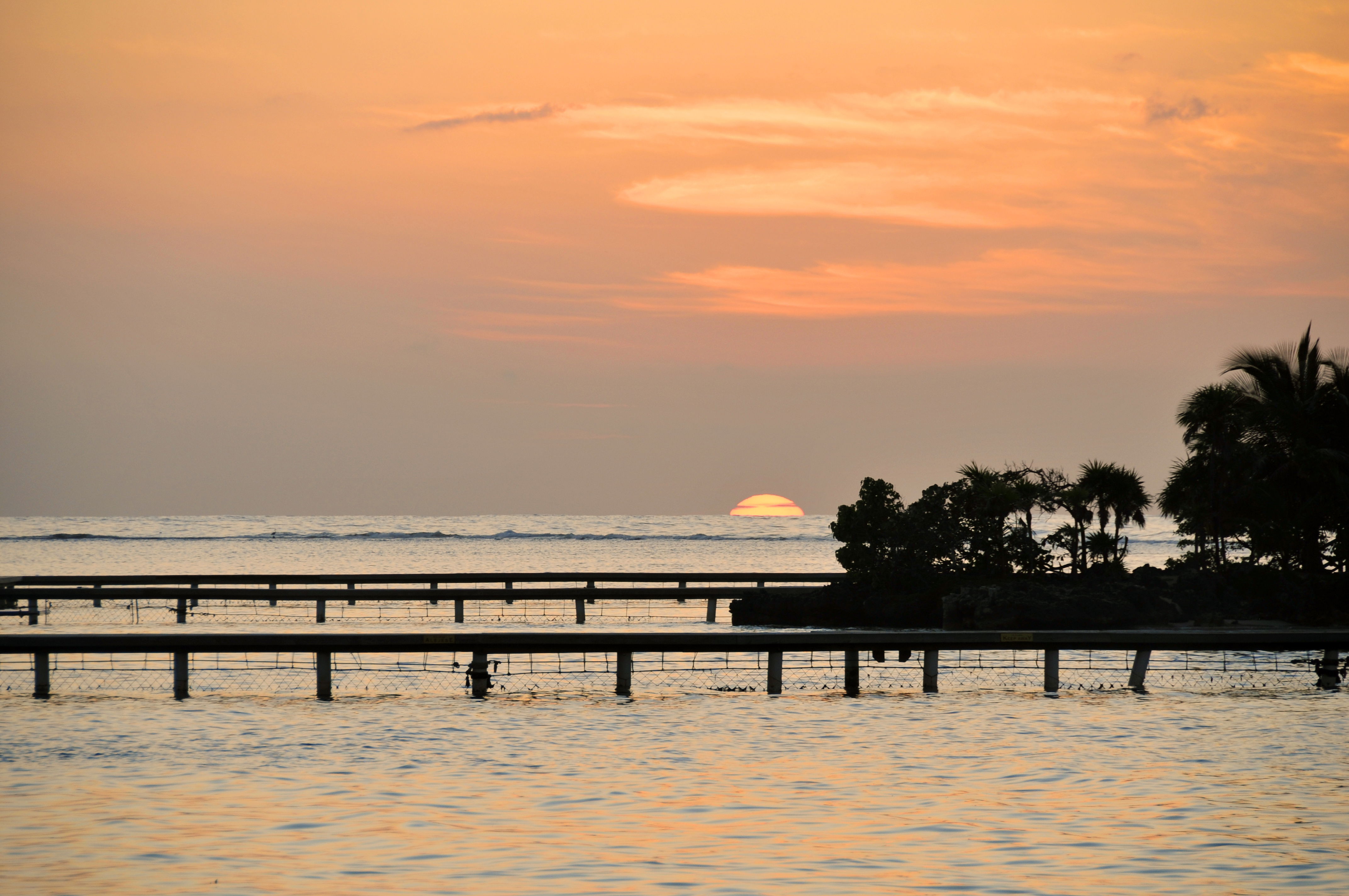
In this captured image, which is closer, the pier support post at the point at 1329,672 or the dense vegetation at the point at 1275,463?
the pier support post at the point at 1329,672

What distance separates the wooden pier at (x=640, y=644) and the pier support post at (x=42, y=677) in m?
0.02

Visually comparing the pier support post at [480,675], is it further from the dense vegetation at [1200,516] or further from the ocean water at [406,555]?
the ocean water at [406,555]

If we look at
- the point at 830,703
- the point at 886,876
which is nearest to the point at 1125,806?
the point at 886,876

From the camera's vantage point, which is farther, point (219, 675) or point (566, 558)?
point (566, 558)

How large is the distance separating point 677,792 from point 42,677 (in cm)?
1585

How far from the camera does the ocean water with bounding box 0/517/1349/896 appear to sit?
11391 millimetres

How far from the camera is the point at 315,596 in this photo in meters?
46.8

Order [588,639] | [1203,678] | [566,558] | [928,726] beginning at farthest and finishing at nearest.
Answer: [566,558] < [1203,678] < [588,639] < [928,726]

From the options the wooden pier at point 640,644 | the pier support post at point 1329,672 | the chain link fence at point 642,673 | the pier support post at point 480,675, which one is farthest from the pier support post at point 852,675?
the pier support post at point 1329,672

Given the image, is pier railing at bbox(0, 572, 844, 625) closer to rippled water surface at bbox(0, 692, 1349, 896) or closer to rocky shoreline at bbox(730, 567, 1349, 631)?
rocky shoreline at bbox(730, 567, 1349, 631)

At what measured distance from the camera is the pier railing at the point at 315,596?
46344mm

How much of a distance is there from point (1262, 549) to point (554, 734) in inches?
1338

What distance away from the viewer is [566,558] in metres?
121

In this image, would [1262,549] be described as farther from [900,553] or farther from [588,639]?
[588,639]
